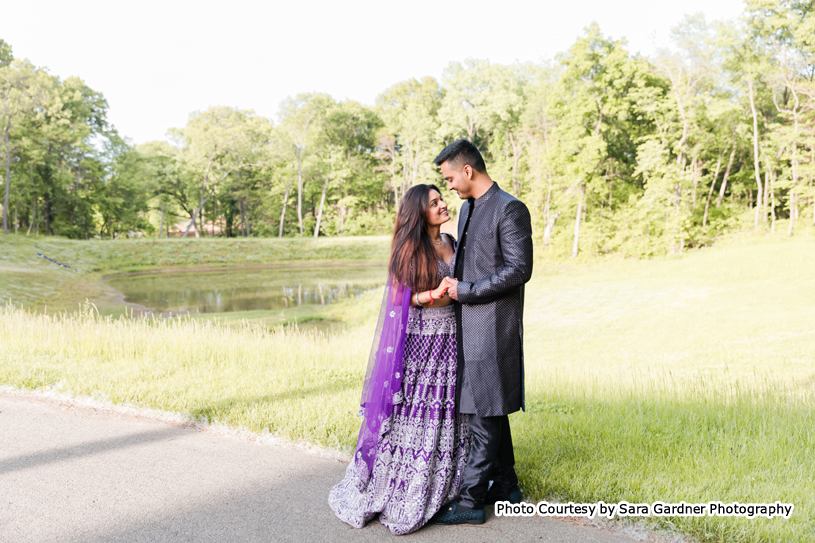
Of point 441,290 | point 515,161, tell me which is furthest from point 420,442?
point 515,161

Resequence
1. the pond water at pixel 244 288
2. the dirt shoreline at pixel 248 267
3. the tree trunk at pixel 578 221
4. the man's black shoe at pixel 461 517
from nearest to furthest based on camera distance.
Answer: the man's black shoe at pixel 461 517, the pond water at pixel 244 288, the tree trunk at pixel 578 221, the dirt shoreline at pixel 248 267

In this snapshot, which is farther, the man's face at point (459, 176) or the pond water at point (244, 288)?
the pond water at point (244, 288)

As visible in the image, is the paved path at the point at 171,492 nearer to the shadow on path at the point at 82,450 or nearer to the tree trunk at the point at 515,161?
the shadow on path at the point at 82,450

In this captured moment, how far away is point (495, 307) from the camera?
3168 millimetres

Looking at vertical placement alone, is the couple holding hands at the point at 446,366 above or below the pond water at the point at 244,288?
above

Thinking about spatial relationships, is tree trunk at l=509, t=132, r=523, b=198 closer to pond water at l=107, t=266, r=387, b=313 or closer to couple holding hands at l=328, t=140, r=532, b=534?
pond water at l=107, t=266, r=387, b=313

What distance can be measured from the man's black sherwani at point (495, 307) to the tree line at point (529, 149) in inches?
1147

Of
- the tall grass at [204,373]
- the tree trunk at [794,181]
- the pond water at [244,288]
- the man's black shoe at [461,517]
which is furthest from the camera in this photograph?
the tree trunk at [794,181]

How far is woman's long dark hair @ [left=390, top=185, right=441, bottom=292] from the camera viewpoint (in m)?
3.24

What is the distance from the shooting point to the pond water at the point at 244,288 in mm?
22567

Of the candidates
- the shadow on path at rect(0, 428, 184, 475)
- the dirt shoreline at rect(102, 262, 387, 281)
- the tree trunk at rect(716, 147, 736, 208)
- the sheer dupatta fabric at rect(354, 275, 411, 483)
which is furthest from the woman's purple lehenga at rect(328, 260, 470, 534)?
the tree trunk at rect(716, 147, 736, 208)

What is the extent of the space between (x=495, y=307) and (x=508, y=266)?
264 mm

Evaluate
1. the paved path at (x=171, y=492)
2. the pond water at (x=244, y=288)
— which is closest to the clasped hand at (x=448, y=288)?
the paved path at (x=171, y=492)

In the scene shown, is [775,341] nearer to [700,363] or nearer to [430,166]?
[700,363]
